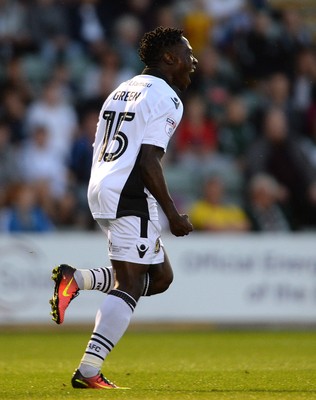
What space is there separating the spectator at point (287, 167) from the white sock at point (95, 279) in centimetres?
809

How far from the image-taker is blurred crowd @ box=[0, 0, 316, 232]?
1383 centimetres

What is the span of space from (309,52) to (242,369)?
9333 mm

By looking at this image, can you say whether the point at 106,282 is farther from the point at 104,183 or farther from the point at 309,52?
the point at 309,52

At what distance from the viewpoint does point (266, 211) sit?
1382cm

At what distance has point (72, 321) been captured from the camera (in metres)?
12.8

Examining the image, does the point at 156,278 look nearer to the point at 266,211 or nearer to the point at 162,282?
the point at 162,282

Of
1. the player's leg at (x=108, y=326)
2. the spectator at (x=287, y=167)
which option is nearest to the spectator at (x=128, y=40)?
the spectator at (x=287, y=167)

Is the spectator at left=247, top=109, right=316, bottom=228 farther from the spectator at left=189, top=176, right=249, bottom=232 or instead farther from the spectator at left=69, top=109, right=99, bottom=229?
the spectator at left=69, top=109, right=99, bottom=229

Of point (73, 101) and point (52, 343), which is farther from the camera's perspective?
point (73, 101)

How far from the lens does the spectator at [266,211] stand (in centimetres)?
1376

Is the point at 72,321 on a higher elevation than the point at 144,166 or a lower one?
lower

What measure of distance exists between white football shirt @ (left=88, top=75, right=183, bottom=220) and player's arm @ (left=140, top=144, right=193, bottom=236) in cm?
7

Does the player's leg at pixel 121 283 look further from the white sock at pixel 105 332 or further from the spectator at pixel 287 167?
the spectator at pixel 287 167

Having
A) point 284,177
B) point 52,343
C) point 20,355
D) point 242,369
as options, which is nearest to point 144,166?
point 242,369
